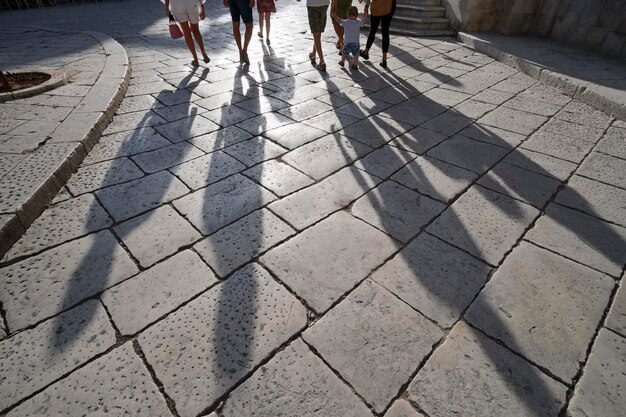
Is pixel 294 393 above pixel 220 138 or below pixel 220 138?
below

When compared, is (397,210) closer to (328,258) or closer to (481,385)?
(328,258)

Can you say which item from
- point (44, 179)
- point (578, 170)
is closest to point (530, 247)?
point (578, 170)

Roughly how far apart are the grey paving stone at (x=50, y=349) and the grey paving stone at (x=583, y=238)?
8.85 feet

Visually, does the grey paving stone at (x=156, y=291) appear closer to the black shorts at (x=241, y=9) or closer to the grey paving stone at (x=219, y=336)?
the grey paving stone at (x=219, y=336)

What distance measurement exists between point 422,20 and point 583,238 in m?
7.35

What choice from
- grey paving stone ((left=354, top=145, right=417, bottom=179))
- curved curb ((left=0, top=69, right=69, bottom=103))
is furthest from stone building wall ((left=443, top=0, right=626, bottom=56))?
curved curb ((left=0, top=69, right=69, bottom=103))

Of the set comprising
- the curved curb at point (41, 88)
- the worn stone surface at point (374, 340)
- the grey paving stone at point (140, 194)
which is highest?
the curved curb at point (41, 88)

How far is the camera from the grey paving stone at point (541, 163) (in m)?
2.78

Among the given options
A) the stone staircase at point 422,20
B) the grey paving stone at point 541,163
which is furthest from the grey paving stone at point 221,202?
the stone staircase at point 422,20

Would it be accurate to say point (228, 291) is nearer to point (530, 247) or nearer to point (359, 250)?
point (359, 250)

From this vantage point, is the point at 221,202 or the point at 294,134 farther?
the point at 294,134

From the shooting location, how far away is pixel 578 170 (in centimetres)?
281

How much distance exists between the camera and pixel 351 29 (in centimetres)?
488

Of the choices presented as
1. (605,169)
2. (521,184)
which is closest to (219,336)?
(521,184)
